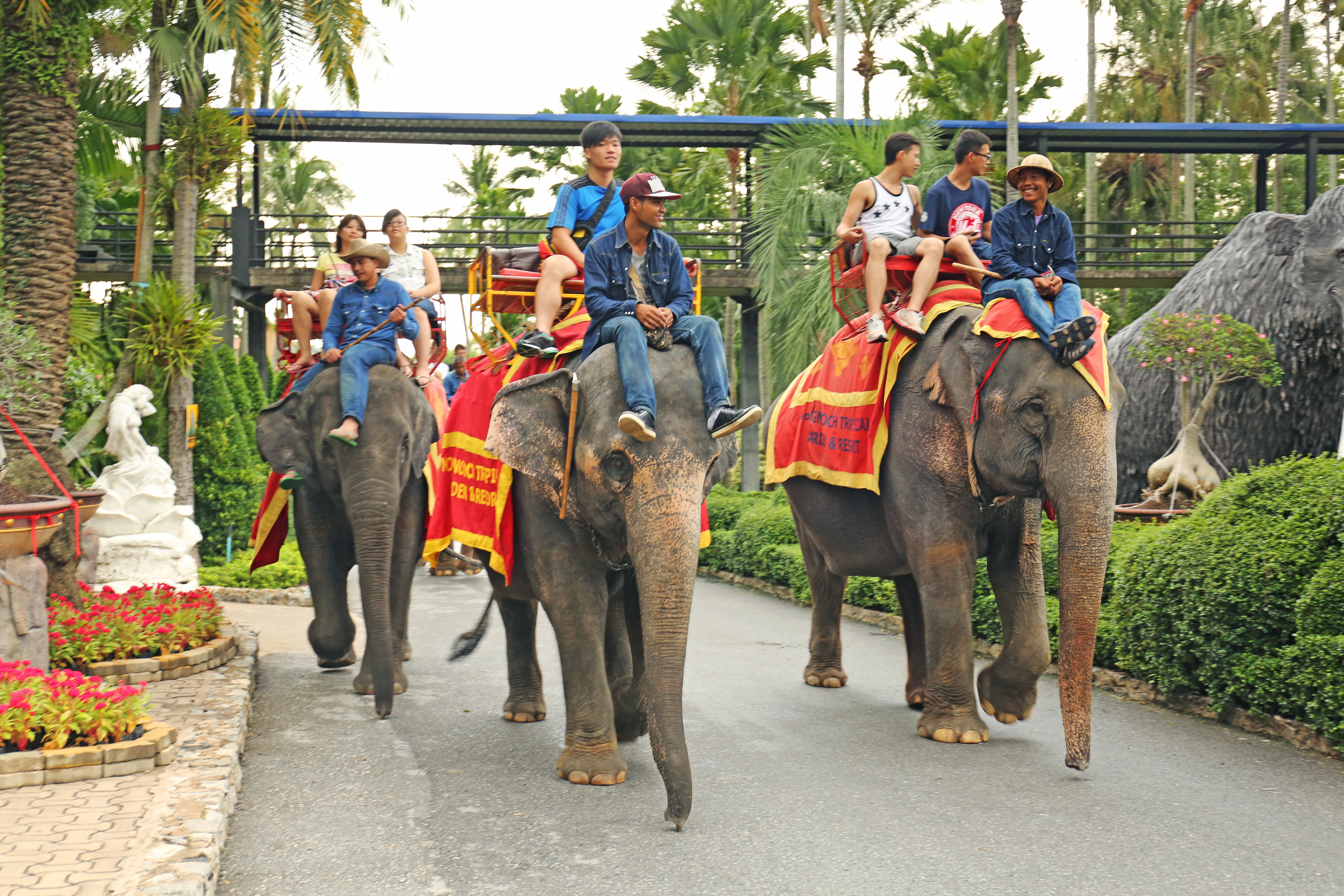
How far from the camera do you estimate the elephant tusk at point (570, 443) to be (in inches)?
218

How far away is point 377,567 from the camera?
7359 millimetres

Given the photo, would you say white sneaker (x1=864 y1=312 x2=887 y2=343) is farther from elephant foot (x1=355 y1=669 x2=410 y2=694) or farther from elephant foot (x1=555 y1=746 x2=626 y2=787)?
elephant foot (x1=355 y1=669 x2=410 y2=694)

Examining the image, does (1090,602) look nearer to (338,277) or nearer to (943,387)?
(943,387)

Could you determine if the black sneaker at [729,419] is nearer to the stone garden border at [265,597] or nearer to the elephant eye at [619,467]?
the elephant eye at [619,467]

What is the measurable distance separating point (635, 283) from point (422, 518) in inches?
125

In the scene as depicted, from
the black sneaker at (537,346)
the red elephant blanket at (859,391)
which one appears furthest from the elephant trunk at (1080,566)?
the black sneaker at (537,346)

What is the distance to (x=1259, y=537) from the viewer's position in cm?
702

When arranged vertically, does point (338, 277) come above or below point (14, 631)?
above

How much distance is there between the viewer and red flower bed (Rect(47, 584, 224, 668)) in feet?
25.0

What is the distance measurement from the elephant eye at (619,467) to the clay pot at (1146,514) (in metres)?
7.58

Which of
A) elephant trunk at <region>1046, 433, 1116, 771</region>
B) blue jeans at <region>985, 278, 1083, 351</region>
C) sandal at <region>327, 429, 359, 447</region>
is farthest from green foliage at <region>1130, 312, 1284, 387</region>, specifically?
sandal at <region>327, 429, 359, 447</region>

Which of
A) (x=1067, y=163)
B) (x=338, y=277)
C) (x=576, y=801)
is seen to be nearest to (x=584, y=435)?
(x=576, y=801)

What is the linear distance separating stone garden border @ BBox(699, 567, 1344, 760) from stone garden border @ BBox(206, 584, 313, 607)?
7.73 m

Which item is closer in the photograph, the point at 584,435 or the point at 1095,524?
the point at 584,435
